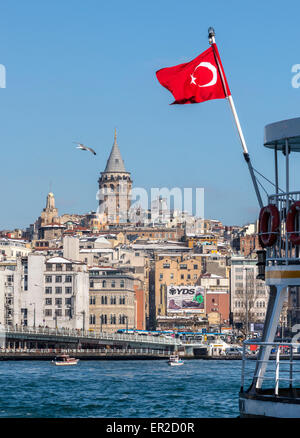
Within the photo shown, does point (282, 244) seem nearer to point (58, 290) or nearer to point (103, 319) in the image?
point (58, 290)

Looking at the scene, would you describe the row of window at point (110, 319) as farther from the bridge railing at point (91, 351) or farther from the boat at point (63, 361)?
the boat at point (63, 361)

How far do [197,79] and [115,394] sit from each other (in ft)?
83.2

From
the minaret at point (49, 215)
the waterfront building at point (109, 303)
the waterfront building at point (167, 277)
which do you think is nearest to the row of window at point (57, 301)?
the waterfront building at point (109, 303)

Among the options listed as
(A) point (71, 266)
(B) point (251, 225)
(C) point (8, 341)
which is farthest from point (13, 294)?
(B) point (251, 225)

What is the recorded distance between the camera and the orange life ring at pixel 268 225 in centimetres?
1415

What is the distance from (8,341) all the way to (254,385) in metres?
74.9

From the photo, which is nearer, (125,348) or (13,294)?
(125,348)

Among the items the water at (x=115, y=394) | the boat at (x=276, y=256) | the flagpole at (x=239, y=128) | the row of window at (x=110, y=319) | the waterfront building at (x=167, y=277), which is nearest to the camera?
the boat at (x=276, y=256)

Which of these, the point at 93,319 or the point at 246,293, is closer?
the point at 93,319

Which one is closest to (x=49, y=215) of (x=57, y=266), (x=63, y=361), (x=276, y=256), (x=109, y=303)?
(x=109, y=303)

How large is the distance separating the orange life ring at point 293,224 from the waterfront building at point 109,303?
9211 cm

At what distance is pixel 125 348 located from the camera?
288ft

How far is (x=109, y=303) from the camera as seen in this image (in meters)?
107
